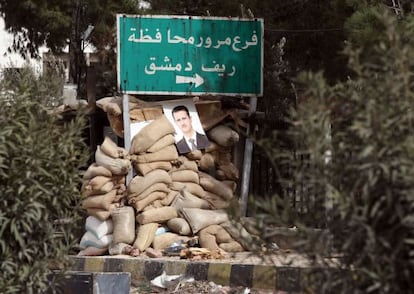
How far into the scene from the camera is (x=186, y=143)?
11.0 metres

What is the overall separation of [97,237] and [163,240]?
31.1 inches

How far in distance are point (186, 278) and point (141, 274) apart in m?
0.61

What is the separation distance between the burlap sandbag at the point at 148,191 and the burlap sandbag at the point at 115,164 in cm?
30

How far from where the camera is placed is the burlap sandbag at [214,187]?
11.0 meters

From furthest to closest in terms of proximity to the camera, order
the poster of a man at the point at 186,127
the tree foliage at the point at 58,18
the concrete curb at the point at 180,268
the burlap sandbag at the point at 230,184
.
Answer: the tree foliage at the point at 58,18 < the burlap sandbag at the point at 230,184 < the poster of a man at the point at 186,127 < the concrete curb at the point at 180,268

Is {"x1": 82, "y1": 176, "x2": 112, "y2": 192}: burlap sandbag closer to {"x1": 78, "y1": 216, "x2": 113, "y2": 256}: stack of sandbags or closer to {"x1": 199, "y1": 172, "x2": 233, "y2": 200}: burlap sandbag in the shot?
{"x1": 78, "y1": 216, "x2": 113, "y2": 256}: stack of sandbags

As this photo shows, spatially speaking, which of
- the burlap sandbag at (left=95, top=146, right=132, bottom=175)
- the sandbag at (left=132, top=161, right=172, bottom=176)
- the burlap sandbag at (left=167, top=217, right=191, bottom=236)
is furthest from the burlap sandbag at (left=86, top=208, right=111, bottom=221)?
the burlap sandbag at (left=167, top=217, right=191, bottom=236)

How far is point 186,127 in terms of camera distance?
435 inches

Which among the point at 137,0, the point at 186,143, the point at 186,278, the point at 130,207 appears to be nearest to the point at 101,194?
the point at 130,207

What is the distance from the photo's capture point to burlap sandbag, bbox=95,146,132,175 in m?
10.5

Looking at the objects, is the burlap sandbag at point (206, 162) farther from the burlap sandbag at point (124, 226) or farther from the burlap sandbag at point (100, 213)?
the burlap sandbag at point (100, 213)

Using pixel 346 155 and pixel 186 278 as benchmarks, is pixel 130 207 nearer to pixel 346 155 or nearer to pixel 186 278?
pixel 186 278

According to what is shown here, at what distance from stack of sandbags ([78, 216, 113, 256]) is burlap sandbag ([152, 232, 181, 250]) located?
21.8 inches

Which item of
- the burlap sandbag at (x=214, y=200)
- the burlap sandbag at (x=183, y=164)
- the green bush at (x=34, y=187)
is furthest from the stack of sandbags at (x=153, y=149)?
the green bush at (x=34, y=187)
